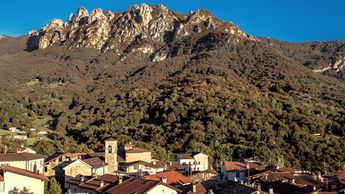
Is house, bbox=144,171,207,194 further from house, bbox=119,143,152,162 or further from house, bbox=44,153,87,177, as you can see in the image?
house, bbox=119,143,152,162

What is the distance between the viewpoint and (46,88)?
525 ft

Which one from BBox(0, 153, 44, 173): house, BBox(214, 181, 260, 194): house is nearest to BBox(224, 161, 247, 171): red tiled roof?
BBox(214, 181, 260, 194): house

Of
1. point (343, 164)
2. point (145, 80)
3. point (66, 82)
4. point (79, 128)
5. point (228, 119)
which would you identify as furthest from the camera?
point (66, 82)

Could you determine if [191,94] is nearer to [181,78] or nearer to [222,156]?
[181,78]

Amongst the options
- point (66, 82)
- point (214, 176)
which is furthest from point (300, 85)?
point (214, 176)

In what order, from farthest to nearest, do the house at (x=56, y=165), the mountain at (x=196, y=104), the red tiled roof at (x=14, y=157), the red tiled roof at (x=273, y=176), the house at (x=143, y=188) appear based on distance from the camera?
the mountain at (x=196, y=104) → the house at (x=56, y=165) → the red tiled roof at (x=14, y=157) → the red tiled roof at (x=273, y=176) → the house at (x=143, y=188)

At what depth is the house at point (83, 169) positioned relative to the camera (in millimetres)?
47281

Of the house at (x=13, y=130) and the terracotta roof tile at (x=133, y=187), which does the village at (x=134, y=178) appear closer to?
the terracotta roof tile at (x=133, y=187)

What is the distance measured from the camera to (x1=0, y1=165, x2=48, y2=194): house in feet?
108

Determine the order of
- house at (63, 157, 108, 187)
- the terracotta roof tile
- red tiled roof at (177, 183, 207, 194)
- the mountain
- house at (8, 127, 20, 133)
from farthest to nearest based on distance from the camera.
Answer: house at (8, 127, 20, 133), the mountain, house at (63, 157, 108, 187), red tiled roof at (177, 183, 207, 194), the terracotta roof tile

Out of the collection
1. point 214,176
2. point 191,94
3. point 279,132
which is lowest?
point 214,176

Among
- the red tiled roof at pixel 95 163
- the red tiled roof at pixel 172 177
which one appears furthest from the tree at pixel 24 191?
the red tiled roof at pixel 95 163

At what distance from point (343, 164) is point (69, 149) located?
43780 mm

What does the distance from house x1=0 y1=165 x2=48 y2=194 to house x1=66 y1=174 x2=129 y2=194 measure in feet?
13.3
